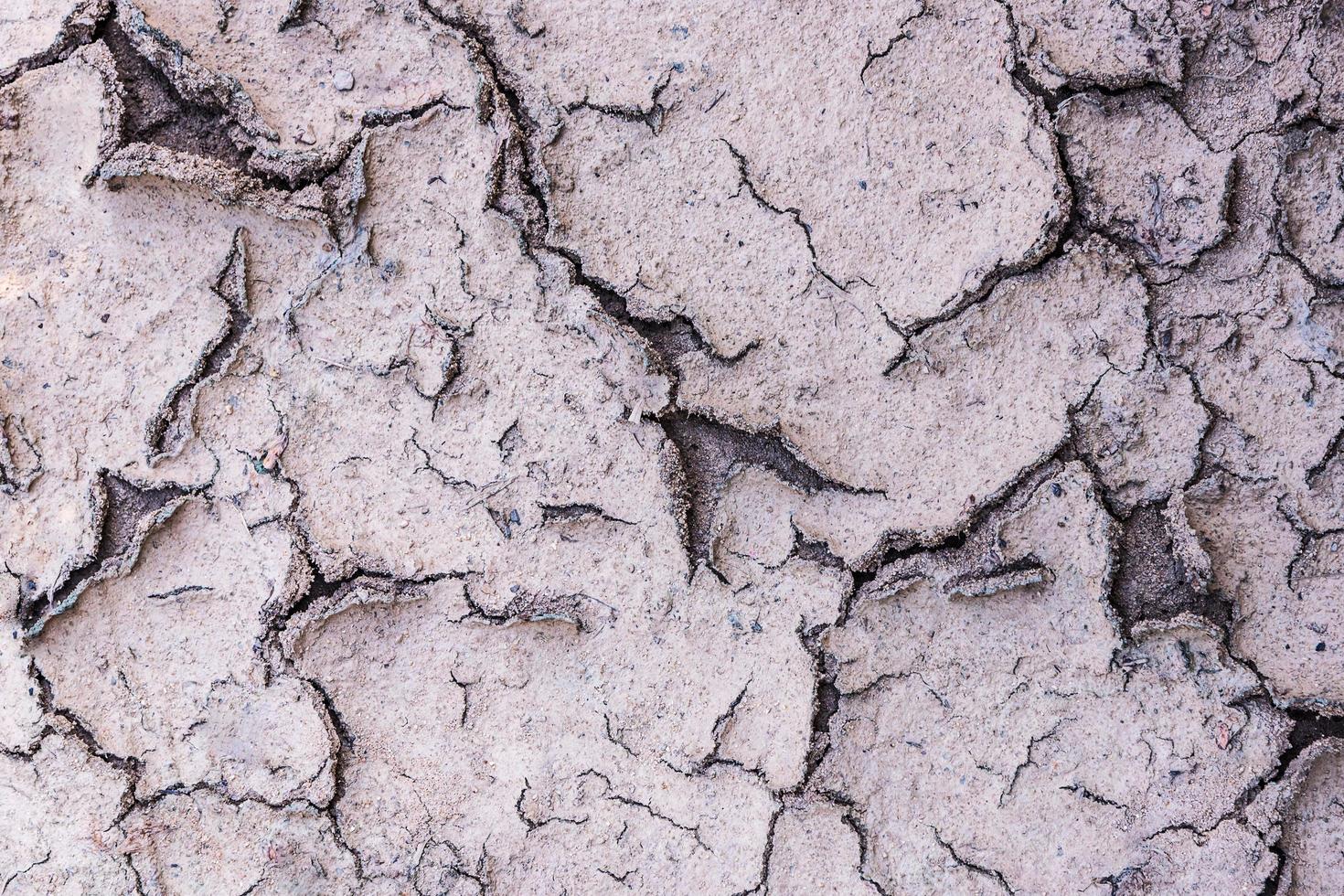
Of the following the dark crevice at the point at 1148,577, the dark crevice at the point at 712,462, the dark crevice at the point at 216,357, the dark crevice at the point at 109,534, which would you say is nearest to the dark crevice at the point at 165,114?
the dark crevice at the point at 216,357

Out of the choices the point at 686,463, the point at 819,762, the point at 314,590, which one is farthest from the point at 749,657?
the point at 314,590

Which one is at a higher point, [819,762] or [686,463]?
[686,463]

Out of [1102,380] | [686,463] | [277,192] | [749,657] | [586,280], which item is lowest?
[749,657]

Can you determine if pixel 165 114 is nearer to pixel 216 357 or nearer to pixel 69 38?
pixel 69 38

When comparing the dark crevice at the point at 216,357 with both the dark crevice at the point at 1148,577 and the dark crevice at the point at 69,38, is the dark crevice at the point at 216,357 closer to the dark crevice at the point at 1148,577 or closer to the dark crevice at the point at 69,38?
the dark crevice at the point at 69,38

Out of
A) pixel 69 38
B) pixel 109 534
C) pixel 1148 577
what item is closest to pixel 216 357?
pixel 109 534

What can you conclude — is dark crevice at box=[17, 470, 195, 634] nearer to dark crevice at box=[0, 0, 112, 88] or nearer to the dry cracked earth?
the dry cracked earth

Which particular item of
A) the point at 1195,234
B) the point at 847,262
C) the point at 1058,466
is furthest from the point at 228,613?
the point at 1195,234

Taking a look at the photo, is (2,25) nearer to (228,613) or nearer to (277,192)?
(277,192)

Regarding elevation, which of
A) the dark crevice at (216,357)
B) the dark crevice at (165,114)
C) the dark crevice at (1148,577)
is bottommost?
the dark crevice at (1148,577)
